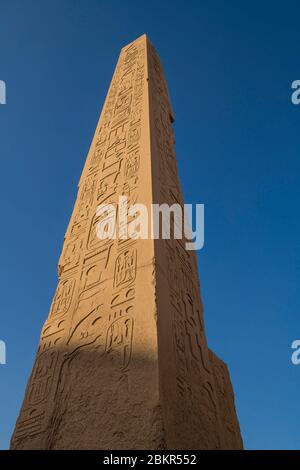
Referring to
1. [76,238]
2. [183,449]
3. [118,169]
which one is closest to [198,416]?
[183,449]

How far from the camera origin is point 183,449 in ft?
7.86

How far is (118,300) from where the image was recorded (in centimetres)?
313

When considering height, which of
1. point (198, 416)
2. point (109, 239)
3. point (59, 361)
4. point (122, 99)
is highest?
point (122, 99)

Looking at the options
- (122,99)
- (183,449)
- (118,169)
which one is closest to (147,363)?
(183,449)

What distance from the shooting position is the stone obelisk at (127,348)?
249 centimetres

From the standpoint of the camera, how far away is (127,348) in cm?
277

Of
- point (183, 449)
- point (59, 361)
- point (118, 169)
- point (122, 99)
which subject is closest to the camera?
point (183, 449)

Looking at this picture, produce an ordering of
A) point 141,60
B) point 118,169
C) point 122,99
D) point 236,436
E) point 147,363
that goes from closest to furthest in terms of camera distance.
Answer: point 147,363, point 236,436, point 118,169, point 122,99, point 141,60

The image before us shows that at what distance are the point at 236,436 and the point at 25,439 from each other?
157 cm

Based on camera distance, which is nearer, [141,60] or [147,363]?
[147,363]

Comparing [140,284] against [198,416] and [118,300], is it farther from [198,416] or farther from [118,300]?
[198,416]

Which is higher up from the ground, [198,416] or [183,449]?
[198,416]

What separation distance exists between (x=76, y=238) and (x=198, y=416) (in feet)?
6.05

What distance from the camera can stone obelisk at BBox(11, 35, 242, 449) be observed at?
249cm
